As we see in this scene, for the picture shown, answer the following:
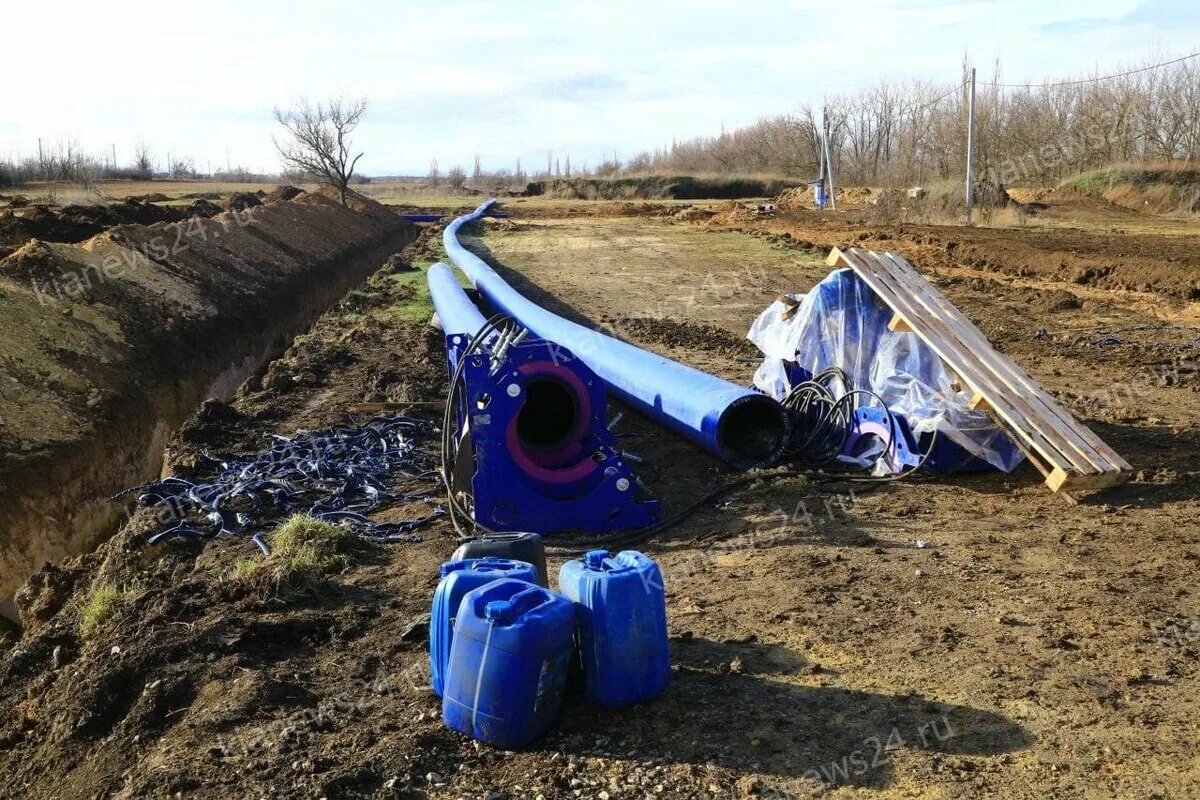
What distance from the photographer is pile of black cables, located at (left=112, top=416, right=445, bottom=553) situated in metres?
6.57

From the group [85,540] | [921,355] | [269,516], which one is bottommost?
Result: [85,540]

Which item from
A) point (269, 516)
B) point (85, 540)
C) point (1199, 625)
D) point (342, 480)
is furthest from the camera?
point (85, 540)

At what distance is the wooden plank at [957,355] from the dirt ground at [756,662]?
15.5 inches

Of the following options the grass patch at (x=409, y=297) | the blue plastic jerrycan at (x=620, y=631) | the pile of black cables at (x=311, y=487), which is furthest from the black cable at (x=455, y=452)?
the grass patch at (x=409, y=297)

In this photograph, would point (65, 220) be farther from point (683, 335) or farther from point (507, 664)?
point (507, 664)

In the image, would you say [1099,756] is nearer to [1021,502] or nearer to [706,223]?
[1021,502]

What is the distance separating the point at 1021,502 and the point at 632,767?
378cm

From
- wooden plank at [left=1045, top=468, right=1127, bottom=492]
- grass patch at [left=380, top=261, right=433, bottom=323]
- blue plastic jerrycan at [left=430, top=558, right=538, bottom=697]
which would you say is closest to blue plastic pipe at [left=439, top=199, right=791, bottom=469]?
wooden plank at [left=1045, top=468, right=1127, bottom=492]

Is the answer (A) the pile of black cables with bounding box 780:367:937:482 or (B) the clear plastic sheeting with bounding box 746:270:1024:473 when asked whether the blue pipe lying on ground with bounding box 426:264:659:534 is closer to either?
(A) the pile of black cables with bounding box 780:367:937:482

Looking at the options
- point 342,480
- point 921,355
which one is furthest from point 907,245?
point 342,480

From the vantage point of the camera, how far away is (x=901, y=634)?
4547 millimetres

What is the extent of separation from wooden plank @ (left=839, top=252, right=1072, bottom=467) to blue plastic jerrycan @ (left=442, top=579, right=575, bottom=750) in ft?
12.3

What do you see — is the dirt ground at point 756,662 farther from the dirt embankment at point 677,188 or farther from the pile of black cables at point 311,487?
the dirt embankment at point 677,188

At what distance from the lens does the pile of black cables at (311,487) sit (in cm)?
657
